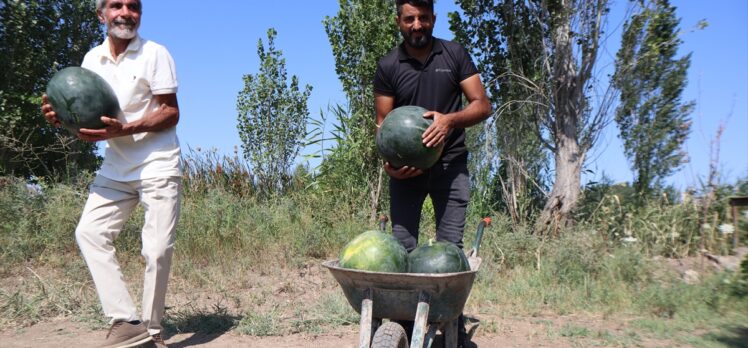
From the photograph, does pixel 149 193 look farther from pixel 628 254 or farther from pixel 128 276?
pixel 628 254

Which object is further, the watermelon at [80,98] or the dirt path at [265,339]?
the dirt path at [265,339]

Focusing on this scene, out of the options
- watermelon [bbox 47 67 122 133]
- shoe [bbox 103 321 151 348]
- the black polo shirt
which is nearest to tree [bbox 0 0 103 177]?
watermelon [bbox 47 67 122 133]

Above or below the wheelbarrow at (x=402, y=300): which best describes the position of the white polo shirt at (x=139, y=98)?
above

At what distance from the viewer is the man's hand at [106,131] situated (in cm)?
354

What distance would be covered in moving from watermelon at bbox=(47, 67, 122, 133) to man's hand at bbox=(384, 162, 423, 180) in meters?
1.77

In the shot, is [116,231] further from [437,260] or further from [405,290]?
[437,260]

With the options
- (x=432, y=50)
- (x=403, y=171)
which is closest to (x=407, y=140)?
(x=403, y=171)

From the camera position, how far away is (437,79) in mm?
3701

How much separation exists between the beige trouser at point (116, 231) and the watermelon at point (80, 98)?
462mm

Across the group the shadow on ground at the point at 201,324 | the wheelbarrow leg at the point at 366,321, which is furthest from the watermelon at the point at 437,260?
the shadow on ground at the point at 201,324

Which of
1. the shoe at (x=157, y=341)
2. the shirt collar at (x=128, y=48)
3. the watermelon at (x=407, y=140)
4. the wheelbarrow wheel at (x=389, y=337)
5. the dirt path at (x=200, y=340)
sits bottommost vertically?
the dirt path at (x=200, y=340)

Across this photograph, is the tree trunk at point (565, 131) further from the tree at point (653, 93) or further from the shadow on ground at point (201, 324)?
the shadow on ground at point (201, 324)

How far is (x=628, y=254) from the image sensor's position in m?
6.31

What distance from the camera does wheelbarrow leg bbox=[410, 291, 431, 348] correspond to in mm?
2758
